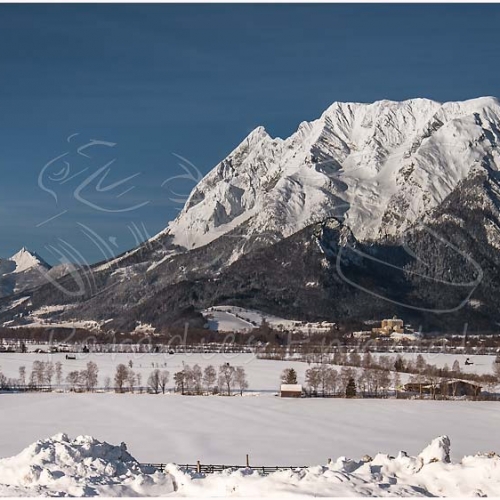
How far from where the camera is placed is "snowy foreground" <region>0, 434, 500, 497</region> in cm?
2698

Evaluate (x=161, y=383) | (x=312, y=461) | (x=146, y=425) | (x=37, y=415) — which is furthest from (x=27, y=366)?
(x=312, y=461)

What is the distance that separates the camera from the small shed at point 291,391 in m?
90.3

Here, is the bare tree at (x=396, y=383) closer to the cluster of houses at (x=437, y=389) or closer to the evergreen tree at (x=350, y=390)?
the cluster of houses at (x=437, y=389)

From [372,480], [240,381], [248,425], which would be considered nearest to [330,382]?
[240,381]

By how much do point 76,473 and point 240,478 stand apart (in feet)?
19.1

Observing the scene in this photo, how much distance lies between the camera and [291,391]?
3580 inches

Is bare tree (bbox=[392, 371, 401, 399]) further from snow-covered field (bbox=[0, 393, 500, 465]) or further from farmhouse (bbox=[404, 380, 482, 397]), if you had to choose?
snow-covered field (bbox=[0, 393, 500, 465])

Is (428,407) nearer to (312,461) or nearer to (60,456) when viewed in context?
(312,461)

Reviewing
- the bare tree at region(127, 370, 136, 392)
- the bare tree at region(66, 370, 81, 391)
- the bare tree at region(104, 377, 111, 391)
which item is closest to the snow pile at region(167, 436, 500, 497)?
the bare tree at region(127, 370, 136, 392)

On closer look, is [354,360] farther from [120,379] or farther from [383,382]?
[120,379]

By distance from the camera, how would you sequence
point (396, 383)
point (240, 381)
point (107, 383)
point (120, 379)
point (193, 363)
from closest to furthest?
point (120, 379) → point (240, 381) → point (396, 383) → point (107, 383) → point (193, 363)

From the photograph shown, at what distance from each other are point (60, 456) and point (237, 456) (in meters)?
22.8

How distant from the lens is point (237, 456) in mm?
52125

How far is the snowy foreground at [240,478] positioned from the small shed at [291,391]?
58.9 meters
